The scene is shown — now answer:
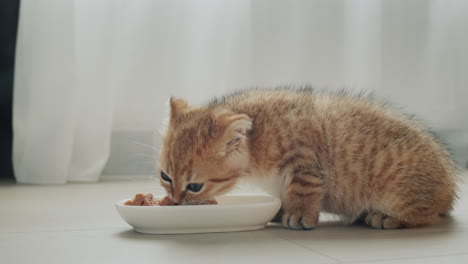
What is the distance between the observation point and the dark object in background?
3.57 m

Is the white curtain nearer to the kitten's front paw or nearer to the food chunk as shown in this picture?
the food chunk

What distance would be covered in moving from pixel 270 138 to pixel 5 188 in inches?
68.6

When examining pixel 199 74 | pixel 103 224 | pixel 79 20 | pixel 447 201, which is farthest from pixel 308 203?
pixel 79 20

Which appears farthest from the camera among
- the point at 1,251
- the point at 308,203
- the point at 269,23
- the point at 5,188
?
the point at 269,23

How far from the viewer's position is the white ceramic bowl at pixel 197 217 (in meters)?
1.72

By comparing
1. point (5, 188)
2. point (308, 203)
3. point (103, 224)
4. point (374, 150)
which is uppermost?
point (374, 150)

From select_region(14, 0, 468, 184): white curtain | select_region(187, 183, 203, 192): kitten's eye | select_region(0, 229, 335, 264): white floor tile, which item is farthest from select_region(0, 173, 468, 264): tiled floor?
select_region(14, 0, 468, 184): white curtain

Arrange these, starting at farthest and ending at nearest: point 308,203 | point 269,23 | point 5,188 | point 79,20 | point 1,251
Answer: point 269,23 → point 79,20 → point 5,188 → point 308,203 → point 1,251

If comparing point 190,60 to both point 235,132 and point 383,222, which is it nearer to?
point 235,132

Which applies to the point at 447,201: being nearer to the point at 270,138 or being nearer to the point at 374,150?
the point at 374,150

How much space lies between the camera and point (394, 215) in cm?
191

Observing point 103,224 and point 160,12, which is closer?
point 103,224

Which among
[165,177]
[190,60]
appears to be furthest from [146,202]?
[190,60]

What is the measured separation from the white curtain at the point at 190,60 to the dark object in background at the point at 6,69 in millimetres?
346
